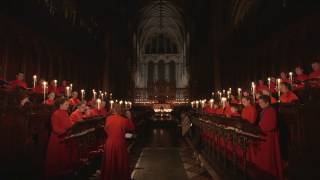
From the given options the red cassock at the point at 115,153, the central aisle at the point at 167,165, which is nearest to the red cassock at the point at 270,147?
the central aisle at the point at 167,165

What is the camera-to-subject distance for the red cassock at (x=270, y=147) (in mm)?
5500

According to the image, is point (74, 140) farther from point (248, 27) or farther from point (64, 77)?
point (248, 27)

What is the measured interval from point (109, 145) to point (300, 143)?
3.38m

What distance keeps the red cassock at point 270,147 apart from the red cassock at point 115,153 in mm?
2615

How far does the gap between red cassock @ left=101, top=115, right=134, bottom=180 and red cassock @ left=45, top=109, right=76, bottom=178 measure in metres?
0.78

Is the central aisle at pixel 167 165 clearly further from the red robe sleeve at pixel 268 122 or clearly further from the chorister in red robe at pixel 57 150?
the red robe sleeve at pixel 268 122

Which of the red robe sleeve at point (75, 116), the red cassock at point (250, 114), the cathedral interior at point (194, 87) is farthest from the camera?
the red robe sleeve at point (75, 116)

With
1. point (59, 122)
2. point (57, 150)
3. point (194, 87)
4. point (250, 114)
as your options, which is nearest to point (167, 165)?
point (250, 114)

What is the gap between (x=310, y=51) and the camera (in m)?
10.6

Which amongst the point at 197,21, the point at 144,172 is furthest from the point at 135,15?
the point at 144,172

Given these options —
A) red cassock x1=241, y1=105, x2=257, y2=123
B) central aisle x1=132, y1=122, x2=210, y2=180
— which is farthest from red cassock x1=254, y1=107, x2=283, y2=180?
central aisle x1=132, y1=122, x2=210, y2=180

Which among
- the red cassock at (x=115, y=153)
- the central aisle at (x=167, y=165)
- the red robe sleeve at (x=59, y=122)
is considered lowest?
the central aisle at (x=167, y=165)

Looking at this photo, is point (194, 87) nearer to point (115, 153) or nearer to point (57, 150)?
point (115, 153)

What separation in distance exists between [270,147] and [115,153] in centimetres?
289
